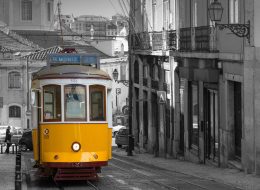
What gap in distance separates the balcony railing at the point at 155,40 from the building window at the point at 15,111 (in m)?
36.1

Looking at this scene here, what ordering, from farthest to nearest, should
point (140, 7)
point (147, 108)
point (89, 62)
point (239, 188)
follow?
point (140, 7)
point (147, 108)
point (89, 62)
point (239, 188)

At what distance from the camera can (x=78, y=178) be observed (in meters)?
19.5

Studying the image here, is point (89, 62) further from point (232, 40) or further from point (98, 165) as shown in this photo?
point (232, 40)

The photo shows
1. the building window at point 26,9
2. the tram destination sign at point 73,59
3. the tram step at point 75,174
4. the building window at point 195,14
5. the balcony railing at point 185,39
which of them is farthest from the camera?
the building window at point 26,9

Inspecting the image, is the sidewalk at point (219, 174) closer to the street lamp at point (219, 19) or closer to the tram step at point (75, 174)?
the tram step at point (75, 174)

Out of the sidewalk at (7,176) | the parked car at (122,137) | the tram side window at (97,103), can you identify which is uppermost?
the tram side window at (97,103)

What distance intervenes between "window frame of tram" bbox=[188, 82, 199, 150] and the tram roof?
11.2 meters

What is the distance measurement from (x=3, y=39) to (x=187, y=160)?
5976 cm

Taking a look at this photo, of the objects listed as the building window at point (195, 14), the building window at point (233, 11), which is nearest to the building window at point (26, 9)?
the building window at point (195, 14)

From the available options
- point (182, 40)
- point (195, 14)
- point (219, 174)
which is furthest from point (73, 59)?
point (182, 40)

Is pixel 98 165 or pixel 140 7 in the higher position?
pixel 140 7

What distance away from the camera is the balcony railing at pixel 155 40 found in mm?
34812

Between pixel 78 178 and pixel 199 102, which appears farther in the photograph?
pixel 199 102

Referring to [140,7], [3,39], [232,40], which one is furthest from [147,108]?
[3,39]
